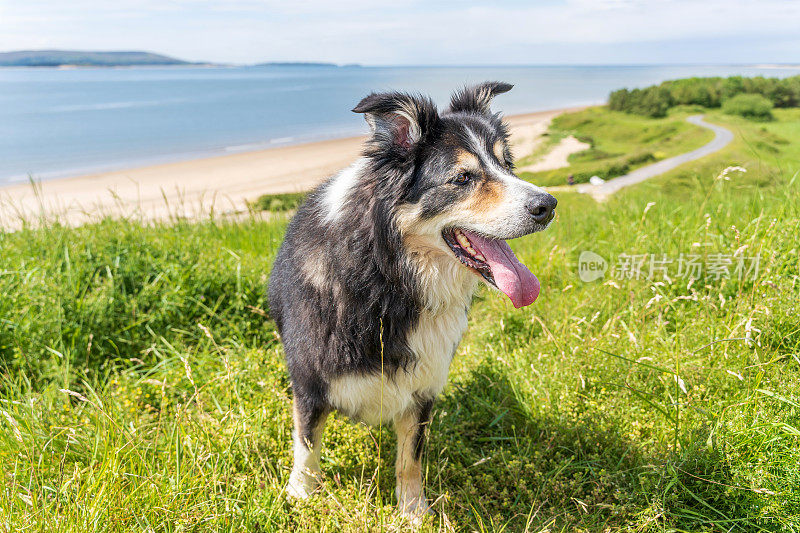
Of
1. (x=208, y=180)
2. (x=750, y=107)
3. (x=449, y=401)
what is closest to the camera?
(x=449, y=401)

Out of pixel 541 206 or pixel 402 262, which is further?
pixel 402 262

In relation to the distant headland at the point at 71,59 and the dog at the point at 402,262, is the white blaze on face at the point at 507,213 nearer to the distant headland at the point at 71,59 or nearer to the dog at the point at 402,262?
the dog at the point at 402,262

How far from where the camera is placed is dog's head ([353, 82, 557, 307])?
209 centimetres

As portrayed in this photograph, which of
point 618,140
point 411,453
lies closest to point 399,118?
point 411,453

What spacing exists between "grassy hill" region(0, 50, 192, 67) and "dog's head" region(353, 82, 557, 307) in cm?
15415

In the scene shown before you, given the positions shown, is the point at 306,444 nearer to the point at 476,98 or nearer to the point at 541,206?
the point at 541,206

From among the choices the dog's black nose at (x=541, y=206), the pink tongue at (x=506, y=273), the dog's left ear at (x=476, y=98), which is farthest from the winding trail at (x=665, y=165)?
the dog's black nose at (x=541, y=206)

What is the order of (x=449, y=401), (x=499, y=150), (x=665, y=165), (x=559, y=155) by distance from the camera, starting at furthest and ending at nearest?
(x=559, y=155) < (x=665, y=165) < (x=449, y=401) < (x=499, y=150)

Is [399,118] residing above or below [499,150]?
above

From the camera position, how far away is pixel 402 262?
7.23 feet

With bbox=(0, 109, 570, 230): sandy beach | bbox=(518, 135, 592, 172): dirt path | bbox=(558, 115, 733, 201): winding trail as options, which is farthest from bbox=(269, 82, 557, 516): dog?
bbox=(518, 135, 592, 172): dirt path

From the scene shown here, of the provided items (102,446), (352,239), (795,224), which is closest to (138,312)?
(102,446)

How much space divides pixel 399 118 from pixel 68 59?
162111 mm

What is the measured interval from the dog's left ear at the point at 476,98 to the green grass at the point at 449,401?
1017mm
